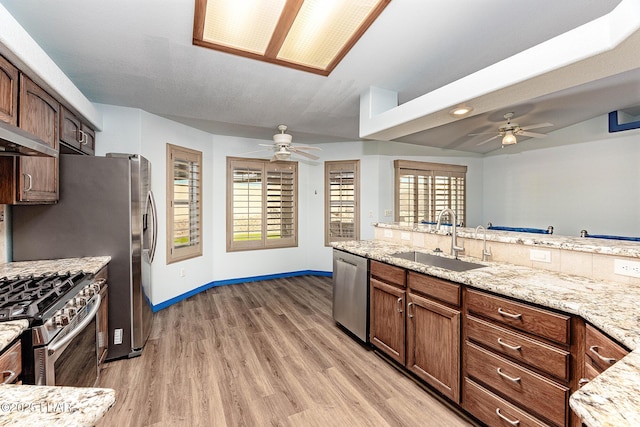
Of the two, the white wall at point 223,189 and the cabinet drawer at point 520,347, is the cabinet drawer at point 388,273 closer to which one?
the cabinet drawer at point 520,347

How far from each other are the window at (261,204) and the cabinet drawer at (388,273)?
112 inches

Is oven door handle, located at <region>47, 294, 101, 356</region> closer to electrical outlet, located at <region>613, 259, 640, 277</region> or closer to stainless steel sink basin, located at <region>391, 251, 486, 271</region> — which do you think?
stainless steel sink basin, located at <region>391, 251, 486, 271</region>

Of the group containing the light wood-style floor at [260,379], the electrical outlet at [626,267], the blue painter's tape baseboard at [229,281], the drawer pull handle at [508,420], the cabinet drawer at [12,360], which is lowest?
the light wood-style floor at [260,379]

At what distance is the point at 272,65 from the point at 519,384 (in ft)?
8.71

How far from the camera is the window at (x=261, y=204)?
15.7 feet

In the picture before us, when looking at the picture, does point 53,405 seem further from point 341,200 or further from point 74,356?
point 341,200

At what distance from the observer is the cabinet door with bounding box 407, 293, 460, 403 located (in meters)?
1.79

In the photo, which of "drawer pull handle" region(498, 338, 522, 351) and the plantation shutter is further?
the plantation shutter

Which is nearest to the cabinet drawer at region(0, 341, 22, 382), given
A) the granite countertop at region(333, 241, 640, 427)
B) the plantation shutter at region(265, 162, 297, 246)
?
the granite countertop at region(333, 241, 640, 427)

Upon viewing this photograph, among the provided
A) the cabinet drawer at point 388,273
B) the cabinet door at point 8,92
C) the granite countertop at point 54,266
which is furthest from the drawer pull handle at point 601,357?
the cabinet door at point 8,92

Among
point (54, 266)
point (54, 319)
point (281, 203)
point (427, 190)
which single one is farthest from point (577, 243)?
point (281, 203)

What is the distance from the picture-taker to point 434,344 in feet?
6.37

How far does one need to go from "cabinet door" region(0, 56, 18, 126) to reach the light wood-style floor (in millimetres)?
1914

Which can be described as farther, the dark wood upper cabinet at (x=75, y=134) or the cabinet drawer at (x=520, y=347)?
the dark wood upper cabinet at (x=75, y=134)
